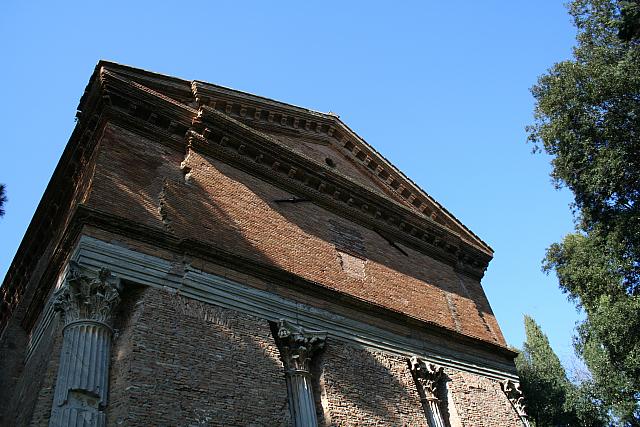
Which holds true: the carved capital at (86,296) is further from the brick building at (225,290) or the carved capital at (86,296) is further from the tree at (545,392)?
the tree at (545,392)

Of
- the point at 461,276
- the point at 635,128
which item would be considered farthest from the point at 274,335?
the point at 635,128

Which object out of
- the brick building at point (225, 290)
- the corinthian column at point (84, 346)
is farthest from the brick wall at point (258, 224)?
the corinthian column at point (84, 346)

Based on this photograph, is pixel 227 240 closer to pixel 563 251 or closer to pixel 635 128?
pixel 635 128

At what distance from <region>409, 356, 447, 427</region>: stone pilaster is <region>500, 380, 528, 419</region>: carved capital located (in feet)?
7.40

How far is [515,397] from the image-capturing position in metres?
12.6

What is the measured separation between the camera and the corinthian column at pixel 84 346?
20.6 feet

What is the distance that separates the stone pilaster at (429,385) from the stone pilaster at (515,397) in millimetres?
2263

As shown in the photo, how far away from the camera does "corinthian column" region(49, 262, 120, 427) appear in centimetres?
628

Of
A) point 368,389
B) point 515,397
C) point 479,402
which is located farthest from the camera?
point 515,397

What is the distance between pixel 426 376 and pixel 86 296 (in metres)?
6.68

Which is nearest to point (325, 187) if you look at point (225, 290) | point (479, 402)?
point (225, 290)

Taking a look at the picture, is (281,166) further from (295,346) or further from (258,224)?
(295,346)

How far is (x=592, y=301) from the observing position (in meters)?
18.4

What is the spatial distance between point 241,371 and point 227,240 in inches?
97.6
